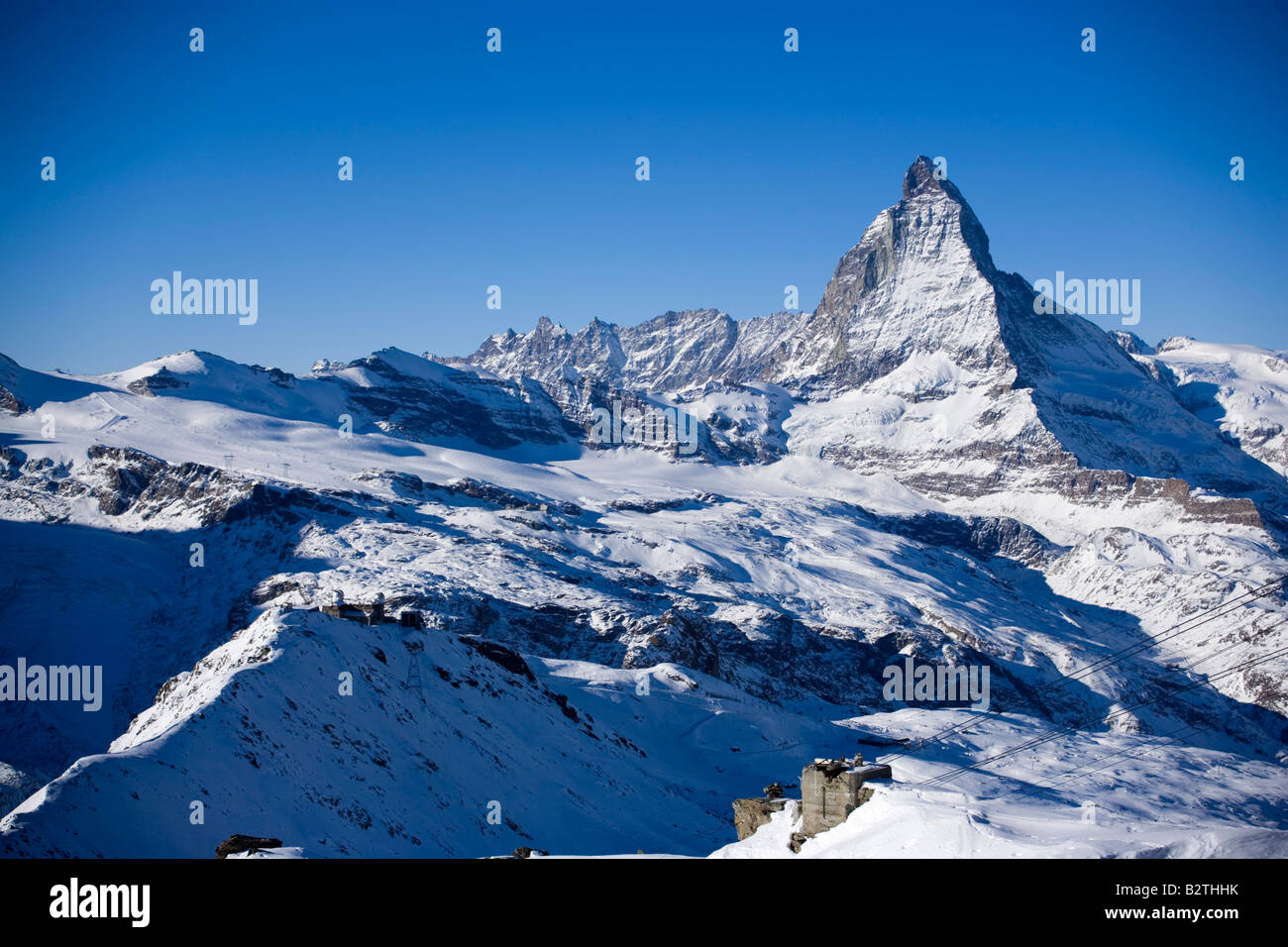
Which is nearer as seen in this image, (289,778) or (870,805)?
(870,805)

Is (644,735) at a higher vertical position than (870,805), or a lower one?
lower

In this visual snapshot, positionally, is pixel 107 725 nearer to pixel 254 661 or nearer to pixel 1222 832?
pixel 254 661

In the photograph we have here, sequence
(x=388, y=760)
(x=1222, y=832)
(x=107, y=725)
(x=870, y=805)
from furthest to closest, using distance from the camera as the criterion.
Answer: (x=107, y=725)
(x=388, y=760)
(x=870, y=805)
(x=1222, y=832)

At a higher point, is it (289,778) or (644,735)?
(289,778)
